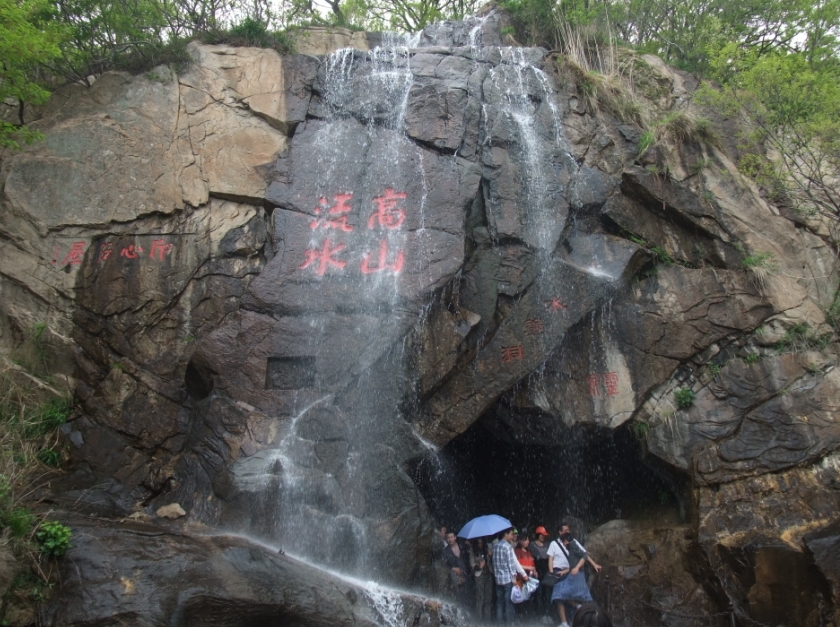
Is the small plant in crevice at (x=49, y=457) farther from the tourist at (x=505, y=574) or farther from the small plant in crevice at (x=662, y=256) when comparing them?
the small plant in crevice at (x=662, y=256)

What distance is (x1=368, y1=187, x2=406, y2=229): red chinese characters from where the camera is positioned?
28.9ft

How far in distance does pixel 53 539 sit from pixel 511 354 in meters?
5.52

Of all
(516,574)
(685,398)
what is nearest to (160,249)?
(516,574)

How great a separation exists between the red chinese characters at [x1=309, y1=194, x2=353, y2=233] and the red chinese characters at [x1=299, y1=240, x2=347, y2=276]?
0.34 m

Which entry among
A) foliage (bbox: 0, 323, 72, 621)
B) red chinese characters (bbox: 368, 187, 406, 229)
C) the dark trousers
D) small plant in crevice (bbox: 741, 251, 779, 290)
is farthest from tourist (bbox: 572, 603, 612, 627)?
small plant in crevice (bbox: 741, 251, 779, 290)

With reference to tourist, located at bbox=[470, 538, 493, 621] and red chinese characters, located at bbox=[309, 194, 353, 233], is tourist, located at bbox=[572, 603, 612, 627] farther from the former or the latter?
red chinese characters, located at bbox=[309, 194, 353, 233]

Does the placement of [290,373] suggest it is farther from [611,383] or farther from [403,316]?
[611,383]

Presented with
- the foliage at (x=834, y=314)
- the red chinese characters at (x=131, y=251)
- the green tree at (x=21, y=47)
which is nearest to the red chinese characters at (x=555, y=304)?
the foliage at (x=834, y=314)

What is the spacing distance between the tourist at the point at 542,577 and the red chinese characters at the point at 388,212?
445cm

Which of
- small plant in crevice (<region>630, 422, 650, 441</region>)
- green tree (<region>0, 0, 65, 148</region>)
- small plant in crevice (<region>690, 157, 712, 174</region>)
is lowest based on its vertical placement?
small plant in crevice (<region>630, 422, 650, 441</region>)

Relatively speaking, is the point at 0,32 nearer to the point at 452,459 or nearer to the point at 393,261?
the point at 393,261

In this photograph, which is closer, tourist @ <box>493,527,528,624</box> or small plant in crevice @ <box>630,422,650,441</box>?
tourist @ <box>493,527,528,624</box>

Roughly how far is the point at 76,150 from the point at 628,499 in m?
9.58

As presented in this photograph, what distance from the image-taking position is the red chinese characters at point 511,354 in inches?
333
